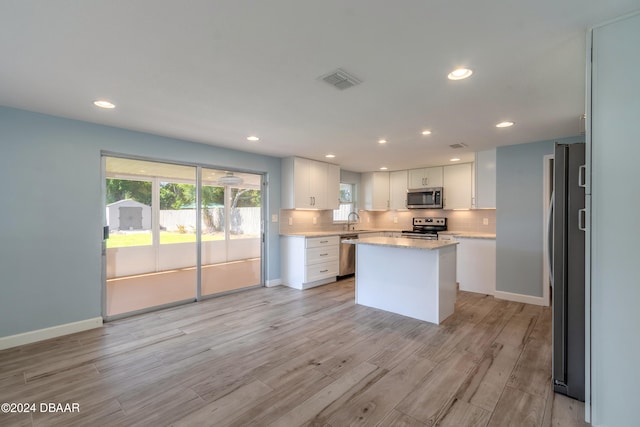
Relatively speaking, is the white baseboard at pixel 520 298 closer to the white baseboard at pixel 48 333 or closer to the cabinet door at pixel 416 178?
the cabinet door at pixel 416 178

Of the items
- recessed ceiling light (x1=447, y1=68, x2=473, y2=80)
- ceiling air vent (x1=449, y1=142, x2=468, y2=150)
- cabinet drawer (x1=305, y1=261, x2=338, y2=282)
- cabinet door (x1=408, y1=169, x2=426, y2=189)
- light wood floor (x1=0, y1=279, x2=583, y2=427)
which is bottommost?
light wood floor (x1=0, y1=279, x2=583, y2=427)

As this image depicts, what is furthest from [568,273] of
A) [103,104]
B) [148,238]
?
[148,238]

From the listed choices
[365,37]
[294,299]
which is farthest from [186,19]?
[294,299]

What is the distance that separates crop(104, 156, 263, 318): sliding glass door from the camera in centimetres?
388

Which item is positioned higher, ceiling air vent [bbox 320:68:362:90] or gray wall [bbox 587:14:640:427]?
ceiling air vent [bbox 320:68:362:90]

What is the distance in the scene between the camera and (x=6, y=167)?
9.28 ft

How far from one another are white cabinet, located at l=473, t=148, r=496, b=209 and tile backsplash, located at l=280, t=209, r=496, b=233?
0.78m

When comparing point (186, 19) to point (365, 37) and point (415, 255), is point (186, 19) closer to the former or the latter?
point (365, 37)

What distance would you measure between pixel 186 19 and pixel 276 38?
480mm

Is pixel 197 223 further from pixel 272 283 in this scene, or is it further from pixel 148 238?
pixel 272 283

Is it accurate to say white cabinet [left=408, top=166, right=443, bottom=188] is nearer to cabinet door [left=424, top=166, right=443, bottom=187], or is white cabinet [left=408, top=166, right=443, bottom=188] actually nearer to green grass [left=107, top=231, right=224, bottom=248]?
cabinet door [left=424, top=166, right=443, bottom=187]

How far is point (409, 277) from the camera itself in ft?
11.9

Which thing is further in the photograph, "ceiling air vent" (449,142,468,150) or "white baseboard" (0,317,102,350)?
"ceiling air vent" (449,142,468,150)

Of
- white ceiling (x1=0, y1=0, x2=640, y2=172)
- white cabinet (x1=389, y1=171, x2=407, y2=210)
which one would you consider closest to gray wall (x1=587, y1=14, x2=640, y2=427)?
white ceiling (x1=0, y1=0, x2=640, y2=172)
